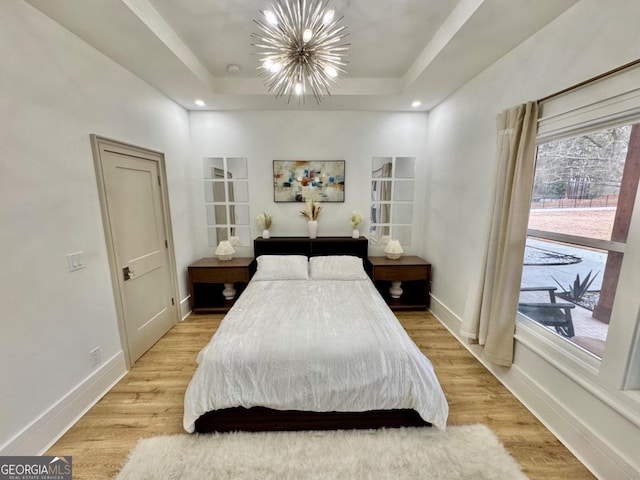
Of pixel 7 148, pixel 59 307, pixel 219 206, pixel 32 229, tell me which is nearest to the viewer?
pixel 7 148

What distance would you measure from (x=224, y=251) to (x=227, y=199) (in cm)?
74

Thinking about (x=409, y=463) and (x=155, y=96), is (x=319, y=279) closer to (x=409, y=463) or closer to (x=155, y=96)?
(x=409, y=463)

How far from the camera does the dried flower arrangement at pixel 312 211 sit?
338 centimetres

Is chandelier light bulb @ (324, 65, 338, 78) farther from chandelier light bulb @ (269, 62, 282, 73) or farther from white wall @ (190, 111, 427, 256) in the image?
white wall @ (190, 111, 427, 256)

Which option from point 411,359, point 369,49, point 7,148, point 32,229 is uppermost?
point 369,49

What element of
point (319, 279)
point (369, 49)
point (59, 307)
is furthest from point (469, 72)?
point (59, 307)

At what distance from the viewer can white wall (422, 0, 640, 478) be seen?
1.28m

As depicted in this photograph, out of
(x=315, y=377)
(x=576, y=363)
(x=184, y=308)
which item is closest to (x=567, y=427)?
(x=576, y=363)

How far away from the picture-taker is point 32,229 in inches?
58.3

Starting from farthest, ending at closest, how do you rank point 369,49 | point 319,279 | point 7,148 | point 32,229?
point 319,279
point 369,49
point 32,229
point 7,148

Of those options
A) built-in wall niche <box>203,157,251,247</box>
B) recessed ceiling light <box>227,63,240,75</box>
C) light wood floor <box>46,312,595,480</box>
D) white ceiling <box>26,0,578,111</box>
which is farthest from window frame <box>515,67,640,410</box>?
built-in wall niche <box>203,157,251,247</box>

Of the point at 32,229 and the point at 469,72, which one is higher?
the point at 469,72

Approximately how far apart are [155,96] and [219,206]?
140 centimetres

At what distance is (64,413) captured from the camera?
1.63 metres
